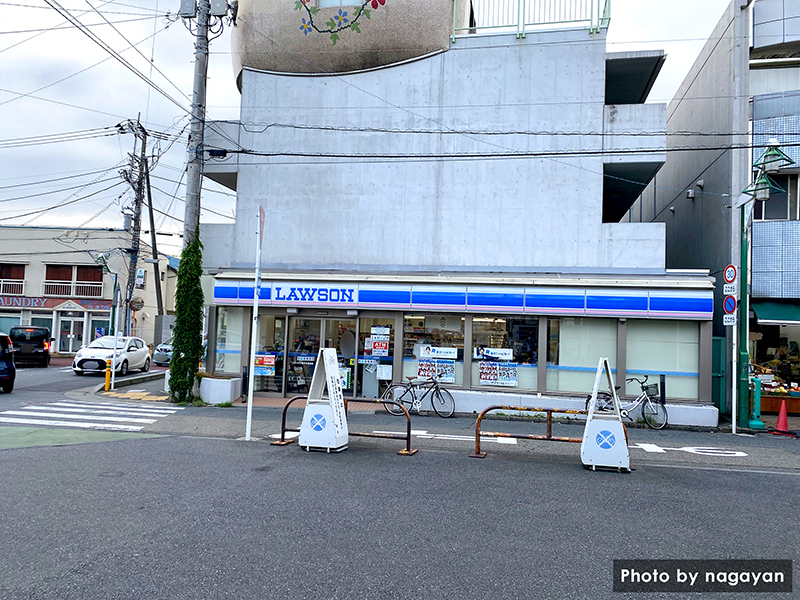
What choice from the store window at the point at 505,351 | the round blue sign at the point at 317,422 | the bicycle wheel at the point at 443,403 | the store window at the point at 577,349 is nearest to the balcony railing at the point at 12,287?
the bicycle wheel at the point at 443,403

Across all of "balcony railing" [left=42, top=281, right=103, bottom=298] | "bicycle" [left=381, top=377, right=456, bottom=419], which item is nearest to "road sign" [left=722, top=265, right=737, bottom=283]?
"bicycle" [left=381, top=377, right=456, bottom=419]

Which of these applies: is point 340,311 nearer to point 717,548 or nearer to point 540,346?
point 540,346

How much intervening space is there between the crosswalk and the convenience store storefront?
126 inches

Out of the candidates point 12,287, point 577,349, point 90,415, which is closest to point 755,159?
point 577,349

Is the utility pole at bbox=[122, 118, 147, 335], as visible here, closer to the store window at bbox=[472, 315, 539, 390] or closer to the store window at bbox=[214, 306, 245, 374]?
the store window at bbox=[214, 306, 245, 374]

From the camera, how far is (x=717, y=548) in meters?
5.64

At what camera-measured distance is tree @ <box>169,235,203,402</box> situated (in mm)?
16750

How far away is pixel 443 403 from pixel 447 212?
18.0 feet

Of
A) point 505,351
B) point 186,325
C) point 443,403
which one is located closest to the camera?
point 443,403

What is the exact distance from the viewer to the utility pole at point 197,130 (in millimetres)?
16703

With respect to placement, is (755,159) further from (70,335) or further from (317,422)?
(70,335)

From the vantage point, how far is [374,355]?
17.4 metres

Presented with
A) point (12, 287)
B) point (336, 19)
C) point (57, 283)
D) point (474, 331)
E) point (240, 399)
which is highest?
point (336, 19)

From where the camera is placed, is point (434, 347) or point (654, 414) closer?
point (654, 414)
